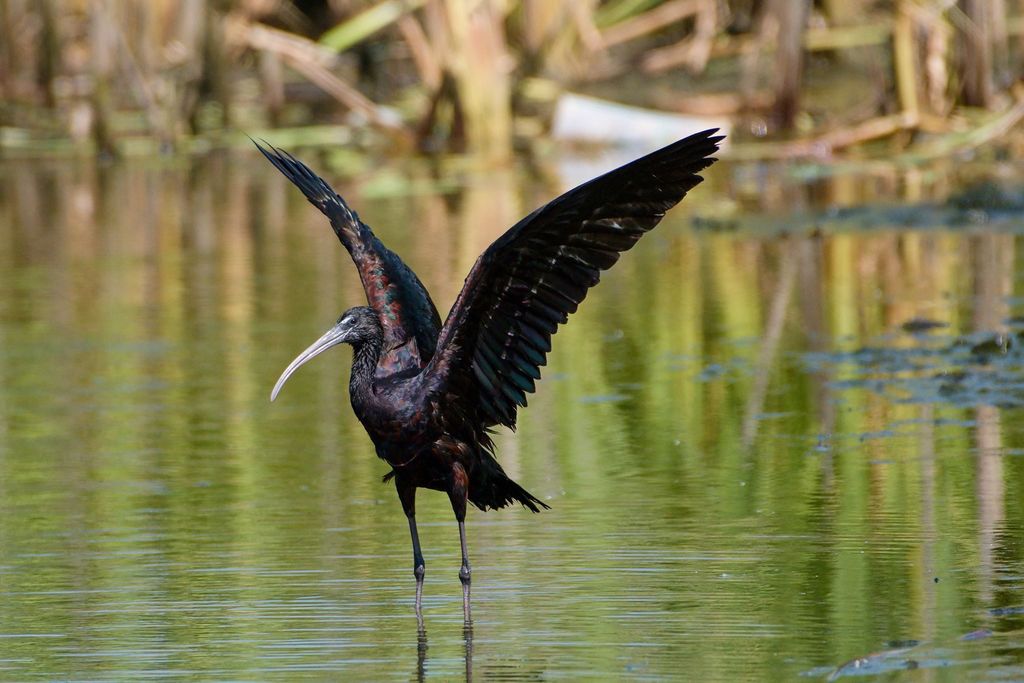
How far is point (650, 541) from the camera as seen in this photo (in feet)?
21.1

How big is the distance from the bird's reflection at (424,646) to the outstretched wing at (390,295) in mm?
770

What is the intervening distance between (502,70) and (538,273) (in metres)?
13.1

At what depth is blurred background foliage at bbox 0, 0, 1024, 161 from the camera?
56.8 ft

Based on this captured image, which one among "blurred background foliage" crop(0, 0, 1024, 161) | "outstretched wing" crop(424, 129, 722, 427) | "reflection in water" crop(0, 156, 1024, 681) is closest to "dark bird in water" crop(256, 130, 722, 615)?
"outstretched wing" crop(424, 129, 722, 427)

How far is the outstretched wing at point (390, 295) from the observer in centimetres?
611

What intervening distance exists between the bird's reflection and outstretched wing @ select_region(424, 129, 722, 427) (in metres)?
0.66

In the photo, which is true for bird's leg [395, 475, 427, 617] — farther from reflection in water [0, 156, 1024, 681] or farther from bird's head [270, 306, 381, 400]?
bird's head [270, 306, 381, 400]

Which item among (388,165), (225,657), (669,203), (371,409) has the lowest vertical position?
(225,657)

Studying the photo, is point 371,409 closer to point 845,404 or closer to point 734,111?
point 845,404

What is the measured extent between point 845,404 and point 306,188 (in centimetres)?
278

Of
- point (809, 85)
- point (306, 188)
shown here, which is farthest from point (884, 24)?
point (306, 188)

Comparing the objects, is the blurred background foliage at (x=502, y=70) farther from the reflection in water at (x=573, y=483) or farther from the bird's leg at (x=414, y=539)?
Answer: the bird's leg at (x=414, y=539)

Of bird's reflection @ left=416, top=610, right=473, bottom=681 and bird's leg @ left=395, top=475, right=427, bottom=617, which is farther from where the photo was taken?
bird's leg @ left=395, top=475, right=427, bottom=617

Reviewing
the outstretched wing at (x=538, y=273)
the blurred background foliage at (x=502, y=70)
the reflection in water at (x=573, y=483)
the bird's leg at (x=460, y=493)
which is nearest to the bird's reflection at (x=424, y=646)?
the reflection in water at (x=573, y=483)
